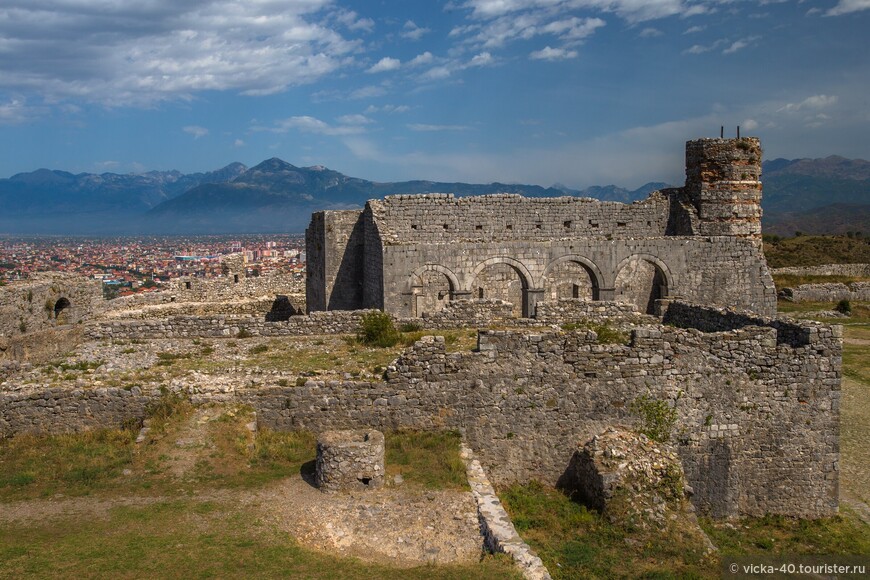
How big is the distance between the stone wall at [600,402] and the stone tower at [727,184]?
11.6 metres

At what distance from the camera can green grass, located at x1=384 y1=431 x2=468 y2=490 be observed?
34.4 feet

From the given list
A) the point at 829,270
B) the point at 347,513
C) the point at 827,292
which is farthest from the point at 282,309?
the point at 829,270

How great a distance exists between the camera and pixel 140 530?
28.4 ft

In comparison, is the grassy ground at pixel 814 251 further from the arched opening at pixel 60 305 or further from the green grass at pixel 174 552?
the green grass at pixel 174 552

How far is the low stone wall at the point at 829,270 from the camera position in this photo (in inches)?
2115

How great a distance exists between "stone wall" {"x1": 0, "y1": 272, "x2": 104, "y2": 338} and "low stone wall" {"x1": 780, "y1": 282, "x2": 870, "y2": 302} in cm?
3894

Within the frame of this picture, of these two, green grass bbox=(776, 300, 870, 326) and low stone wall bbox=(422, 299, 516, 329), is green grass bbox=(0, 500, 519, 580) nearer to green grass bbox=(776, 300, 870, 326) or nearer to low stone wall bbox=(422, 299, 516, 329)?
low stone wall bbox=(422, 299, 516, 329)

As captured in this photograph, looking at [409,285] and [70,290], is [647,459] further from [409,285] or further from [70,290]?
[70,290]

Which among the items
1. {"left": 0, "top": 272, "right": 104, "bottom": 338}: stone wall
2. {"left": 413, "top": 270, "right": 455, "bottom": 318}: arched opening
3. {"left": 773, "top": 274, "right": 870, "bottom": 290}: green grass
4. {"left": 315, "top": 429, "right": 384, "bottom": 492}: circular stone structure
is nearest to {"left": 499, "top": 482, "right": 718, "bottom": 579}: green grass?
{"left": 315, "top": 429, "right": 384, "bottom": 492}: circular stone structure

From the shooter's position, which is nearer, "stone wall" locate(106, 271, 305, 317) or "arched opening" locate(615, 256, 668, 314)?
"arched opening" locate(615, 256, 668, 314)

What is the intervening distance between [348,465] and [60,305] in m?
16.6

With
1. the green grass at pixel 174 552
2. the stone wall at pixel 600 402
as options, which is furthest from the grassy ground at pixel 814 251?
the green grass at pixel 174 552

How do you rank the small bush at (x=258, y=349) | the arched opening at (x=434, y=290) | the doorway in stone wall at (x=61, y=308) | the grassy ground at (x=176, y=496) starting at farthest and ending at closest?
the doorway in stone wall at (x=61, y=308), the arched opening at (x=434, y=290), the small bush at (x=258, y=349), the grassy ground at (x=176, y=496)

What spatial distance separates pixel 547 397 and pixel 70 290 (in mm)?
17505
